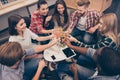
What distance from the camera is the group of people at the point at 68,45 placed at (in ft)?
6.57

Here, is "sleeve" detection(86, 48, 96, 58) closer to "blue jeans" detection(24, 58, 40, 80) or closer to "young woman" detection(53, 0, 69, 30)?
"blue jeans" detection(24, 58, 40, 80)

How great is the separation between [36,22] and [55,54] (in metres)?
0.85

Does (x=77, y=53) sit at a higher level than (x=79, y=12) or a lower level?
lower

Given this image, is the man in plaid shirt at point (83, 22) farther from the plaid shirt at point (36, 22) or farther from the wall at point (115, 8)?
the wall at point (115, 8)

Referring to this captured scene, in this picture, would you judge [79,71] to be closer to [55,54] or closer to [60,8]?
[55,54]

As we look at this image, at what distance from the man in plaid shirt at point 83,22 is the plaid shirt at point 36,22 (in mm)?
503

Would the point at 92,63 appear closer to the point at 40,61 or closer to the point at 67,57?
the point at 67,57

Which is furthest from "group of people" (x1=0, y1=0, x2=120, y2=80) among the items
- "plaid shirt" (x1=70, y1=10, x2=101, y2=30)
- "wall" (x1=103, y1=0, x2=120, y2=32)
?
"wall" (x1=103, y1=0, x2=120, y2=32)

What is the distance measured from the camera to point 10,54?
2.09m

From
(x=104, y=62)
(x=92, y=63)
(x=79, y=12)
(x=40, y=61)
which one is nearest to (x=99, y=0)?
(x=79, y=12)

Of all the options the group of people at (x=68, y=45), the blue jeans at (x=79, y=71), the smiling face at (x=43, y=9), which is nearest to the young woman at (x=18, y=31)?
the group of people at (x=68, y=45)

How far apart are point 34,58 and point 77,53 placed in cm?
64

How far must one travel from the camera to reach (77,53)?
2795 mm

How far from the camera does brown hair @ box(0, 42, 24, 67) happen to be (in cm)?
207
